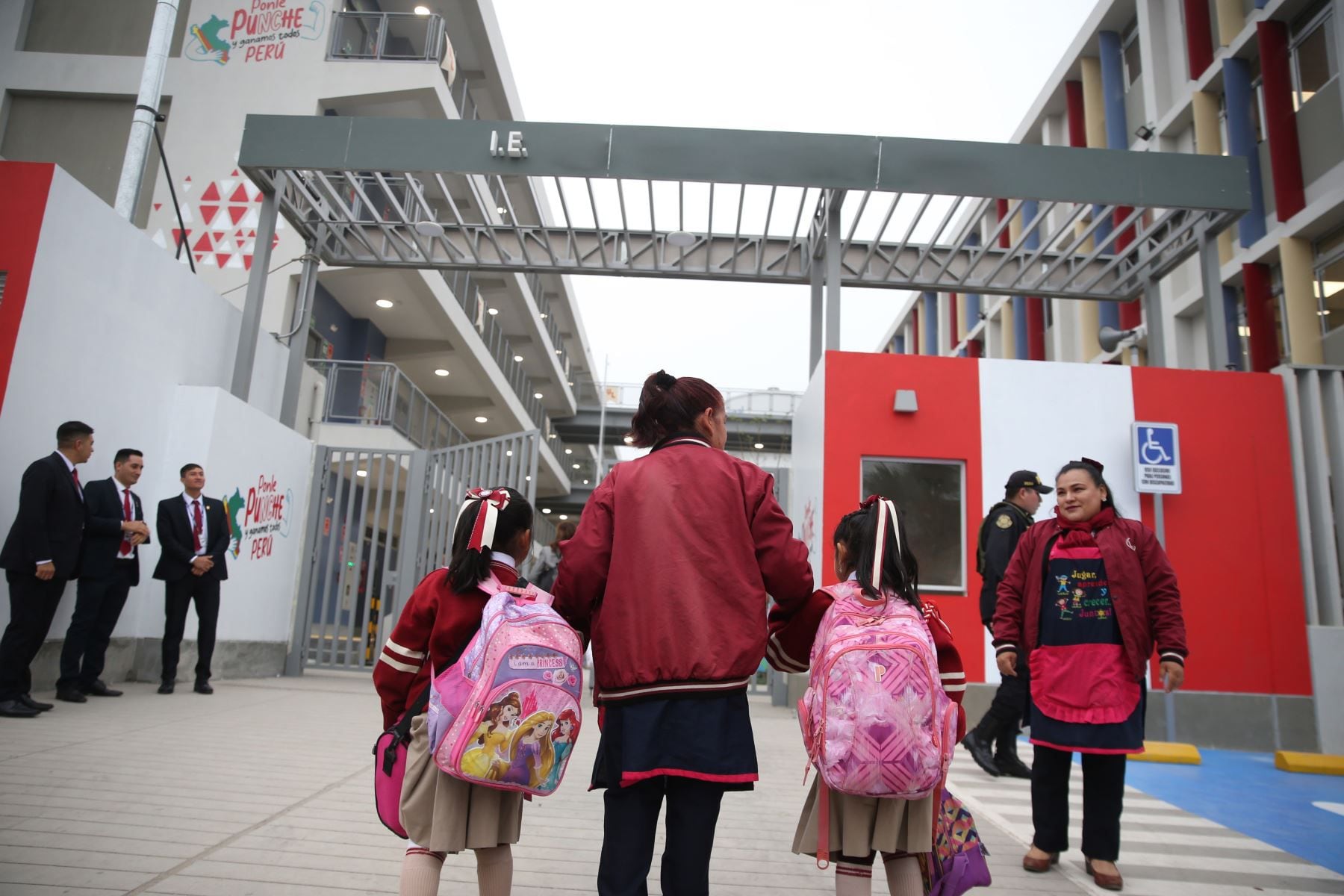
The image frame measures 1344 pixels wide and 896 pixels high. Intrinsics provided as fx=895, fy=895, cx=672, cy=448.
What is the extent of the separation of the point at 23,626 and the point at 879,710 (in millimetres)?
5723

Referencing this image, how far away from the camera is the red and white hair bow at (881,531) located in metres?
2.69

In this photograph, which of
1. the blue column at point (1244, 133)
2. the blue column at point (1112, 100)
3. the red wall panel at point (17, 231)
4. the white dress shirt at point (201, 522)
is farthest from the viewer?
the blue column at point (1112, 100)

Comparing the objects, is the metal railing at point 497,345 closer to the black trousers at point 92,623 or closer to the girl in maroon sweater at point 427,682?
the black trousers at point 92,623

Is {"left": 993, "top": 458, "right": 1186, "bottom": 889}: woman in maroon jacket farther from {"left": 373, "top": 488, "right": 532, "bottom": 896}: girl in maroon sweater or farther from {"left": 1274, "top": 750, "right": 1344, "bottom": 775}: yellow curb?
{"left": 1274, "top": 750, "right": 1344, "bottom": 775}: yellow curb

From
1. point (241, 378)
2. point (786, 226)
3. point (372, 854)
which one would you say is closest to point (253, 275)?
point (241, 378)

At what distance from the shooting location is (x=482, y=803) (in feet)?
8.30

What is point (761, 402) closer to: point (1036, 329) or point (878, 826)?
point (1036, 329)

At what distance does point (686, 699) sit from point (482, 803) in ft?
2.36

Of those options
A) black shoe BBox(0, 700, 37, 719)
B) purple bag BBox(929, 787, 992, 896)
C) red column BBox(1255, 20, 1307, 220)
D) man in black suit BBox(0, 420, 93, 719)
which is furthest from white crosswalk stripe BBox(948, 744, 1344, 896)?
red column BBox(1255, 20, 1307, 220)

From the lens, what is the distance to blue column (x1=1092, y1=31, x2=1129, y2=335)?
70.2ft

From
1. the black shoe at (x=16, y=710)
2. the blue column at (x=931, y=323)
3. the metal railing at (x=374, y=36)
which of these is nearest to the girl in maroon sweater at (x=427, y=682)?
the black shoe at (x=16, y=710)

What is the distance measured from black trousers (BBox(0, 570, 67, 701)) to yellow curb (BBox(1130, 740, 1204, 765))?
806 cm

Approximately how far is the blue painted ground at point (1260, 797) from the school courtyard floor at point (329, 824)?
0.09ft

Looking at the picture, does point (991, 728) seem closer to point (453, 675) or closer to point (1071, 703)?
point (1071, 703)
